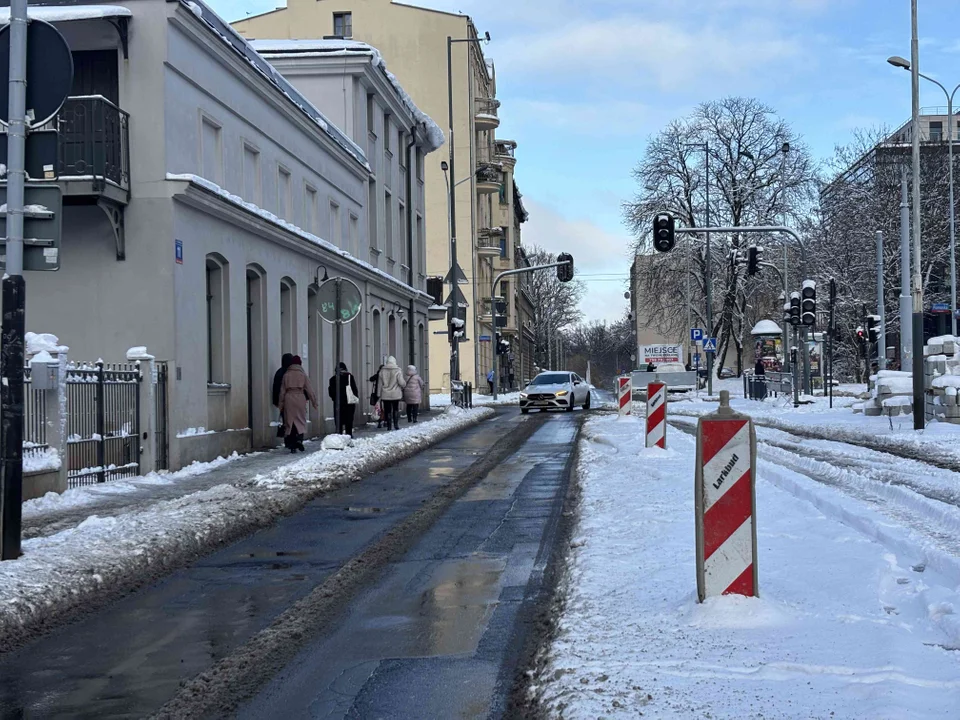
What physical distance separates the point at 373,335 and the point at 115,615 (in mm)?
26670

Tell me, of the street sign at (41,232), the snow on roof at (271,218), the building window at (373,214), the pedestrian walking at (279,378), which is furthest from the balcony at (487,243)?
the street sign at (41,232)

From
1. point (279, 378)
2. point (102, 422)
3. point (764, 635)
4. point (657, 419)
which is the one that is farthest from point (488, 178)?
point (764, 635)

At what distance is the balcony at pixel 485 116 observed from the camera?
6583 centimetres

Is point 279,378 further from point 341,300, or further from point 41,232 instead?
point 41,232

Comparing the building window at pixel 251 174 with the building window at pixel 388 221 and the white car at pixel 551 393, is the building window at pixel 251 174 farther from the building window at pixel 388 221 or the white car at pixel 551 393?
the white car at pixel 551 393

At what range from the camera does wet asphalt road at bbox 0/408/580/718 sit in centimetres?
511

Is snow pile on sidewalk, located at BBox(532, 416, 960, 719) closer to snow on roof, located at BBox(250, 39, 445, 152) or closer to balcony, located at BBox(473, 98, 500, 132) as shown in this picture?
snow on roof, located at BBox(250, 39, 445, 152)

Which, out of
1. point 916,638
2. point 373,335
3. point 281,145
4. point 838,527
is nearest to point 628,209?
point 373,335

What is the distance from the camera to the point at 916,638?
17.7ft

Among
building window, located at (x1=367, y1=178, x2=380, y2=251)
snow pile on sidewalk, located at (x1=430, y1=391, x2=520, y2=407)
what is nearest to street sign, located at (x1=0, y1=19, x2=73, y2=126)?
building window, located at (x1=367, y1=178, x2=380, y2=251)

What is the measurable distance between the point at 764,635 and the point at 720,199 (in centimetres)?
5563

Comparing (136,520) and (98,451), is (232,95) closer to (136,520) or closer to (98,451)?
(98,451)

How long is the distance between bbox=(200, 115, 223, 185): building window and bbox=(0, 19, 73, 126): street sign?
1055 cm

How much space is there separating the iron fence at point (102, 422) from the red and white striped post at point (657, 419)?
7.42 meters
